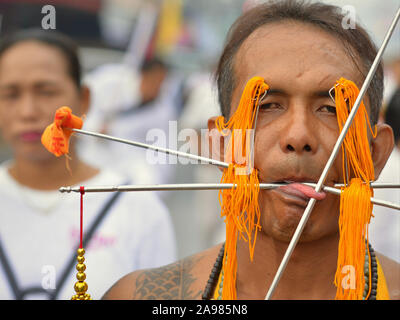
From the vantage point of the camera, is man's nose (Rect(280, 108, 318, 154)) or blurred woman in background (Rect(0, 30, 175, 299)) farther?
blurred woman in background (Rect(0, 30, 175, 299))

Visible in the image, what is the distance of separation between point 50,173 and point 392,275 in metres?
1.92

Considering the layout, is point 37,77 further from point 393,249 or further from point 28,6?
point 28,6

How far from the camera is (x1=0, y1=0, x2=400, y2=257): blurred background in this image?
505cm

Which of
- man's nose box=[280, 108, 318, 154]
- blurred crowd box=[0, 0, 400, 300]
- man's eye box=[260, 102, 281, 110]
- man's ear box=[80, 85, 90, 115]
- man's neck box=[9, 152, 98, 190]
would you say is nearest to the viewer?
man's nose box=[280, 108, 318, 154]

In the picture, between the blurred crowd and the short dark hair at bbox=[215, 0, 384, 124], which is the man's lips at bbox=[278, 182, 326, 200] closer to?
the short dark hair at bbox=[215, 0, 384, 124]

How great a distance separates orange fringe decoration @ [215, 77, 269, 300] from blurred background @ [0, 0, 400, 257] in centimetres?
48

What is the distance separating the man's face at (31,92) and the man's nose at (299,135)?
159 centimetres

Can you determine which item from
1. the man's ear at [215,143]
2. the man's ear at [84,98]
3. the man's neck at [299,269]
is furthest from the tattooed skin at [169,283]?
the man's ear at [84,98]

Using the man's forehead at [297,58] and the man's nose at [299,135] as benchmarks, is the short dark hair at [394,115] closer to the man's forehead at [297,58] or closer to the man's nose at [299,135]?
the man's forehead at [297,58]

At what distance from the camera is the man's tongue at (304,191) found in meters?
1.71

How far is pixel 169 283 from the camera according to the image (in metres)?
2.24

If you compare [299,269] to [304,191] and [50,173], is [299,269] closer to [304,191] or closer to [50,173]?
[304,191]

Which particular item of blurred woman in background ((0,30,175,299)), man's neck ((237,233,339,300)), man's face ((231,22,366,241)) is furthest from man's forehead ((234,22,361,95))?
blurred woman in background ((0,30,175,299))
